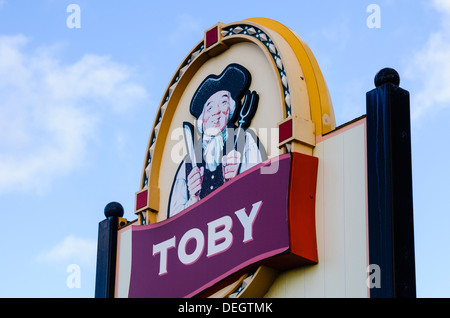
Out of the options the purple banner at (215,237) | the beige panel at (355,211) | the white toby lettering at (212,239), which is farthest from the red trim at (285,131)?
the white toby lettering at (212,239)

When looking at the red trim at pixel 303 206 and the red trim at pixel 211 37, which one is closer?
the red trim at pixel 303 206

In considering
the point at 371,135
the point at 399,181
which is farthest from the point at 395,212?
the point at 371,135

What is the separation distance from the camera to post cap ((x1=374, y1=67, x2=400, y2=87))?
9852 mm

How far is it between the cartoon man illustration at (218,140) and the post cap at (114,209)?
1.45 meters

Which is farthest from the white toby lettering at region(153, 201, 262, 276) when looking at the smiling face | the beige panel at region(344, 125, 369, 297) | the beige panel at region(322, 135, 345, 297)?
the smiling face

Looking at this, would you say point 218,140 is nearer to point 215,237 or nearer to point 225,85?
point 225,85

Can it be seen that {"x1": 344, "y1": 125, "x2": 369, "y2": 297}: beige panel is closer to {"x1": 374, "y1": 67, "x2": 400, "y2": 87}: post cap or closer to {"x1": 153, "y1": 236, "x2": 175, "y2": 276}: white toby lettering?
{"x1": 374, "y1": 67, "x2": 400, "y2": 87}: post cap

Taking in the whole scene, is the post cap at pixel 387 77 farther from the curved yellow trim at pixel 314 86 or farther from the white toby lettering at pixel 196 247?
the white toby lettering at pixel 196 247

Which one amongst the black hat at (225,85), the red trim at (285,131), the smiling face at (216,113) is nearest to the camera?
the red trim at (285,131)

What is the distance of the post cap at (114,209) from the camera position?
13852 mm

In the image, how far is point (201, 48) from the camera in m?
13.0

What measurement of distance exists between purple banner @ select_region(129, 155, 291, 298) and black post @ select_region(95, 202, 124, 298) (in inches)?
36.0
